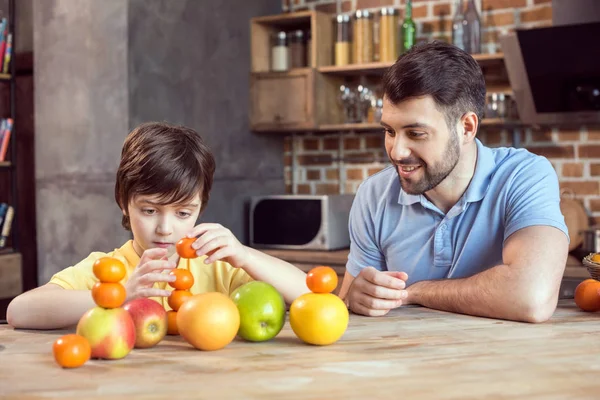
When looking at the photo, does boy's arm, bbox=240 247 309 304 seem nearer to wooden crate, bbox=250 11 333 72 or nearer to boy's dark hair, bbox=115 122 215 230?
boy's dark hair, bbox=115 122 215 230

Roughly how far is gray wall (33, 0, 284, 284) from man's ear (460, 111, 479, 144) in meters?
1.94

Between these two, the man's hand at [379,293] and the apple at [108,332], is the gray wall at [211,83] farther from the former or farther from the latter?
the apple at [108,332]

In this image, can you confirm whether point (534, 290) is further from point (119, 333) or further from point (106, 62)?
point (106, 62)

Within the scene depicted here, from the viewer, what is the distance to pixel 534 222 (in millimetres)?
A: 1638

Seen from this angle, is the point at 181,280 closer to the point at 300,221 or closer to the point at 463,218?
the point at 463,218

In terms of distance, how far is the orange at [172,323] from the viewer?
124 cm

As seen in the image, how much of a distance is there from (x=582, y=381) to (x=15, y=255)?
3593 millimetres

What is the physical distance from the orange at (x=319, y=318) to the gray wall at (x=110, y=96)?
2415 millimetres

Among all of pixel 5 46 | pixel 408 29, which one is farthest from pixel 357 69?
pixel 5 46

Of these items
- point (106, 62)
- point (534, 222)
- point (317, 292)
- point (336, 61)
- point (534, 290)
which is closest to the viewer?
point (317, 292)

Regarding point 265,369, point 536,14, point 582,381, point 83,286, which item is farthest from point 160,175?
point 536,14

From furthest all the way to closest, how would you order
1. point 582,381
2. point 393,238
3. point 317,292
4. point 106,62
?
point 106,62 < point 393,238 < point 317,292 < point 582,381

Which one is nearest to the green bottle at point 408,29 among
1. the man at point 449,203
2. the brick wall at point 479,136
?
the brick wall at point 479,136

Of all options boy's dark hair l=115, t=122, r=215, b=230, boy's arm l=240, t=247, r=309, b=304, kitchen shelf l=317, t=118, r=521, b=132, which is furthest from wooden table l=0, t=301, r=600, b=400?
kitchen shelf l=317, t=118, r=521, b=132
